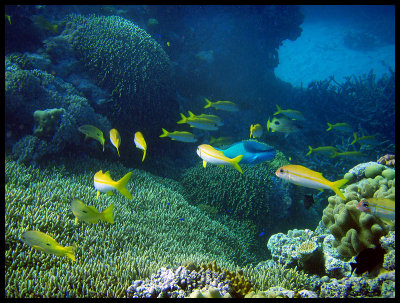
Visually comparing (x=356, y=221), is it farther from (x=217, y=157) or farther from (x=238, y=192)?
(x=238, y=192)

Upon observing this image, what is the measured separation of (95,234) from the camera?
125 inches

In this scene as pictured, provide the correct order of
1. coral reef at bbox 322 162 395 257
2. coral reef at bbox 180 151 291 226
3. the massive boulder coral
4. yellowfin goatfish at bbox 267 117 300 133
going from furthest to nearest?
the massive boulder coral
yellowfin goatfish at bbox 267 117 300 133
coral reef at bbox 180 151 291 226
coral reef at bbox 322 162 395 257

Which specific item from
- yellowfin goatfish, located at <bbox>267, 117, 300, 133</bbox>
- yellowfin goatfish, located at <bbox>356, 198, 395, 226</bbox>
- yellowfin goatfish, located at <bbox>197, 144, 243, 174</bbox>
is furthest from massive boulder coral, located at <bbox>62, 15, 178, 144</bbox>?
yellowfin goatfish, located at <bbox>356, 198, 395, 226</bbox>

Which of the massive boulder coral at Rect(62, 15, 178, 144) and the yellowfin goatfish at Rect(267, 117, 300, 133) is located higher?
the massive boulder coral at Rect(62, 15, 178, 144)

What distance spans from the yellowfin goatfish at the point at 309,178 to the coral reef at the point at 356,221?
1171 mm

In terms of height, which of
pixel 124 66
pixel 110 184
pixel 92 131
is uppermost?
pixel 124 66

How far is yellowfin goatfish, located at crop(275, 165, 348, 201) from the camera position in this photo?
242cm

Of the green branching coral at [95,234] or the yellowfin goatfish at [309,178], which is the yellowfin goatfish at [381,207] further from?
the green branching coral at [95,234]

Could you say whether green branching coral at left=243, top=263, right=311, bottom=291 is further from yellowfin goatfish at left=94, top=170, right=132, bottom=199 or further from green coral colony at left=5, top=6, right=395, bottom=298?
yellowfin goatfish at left=94, top=170, right=132, bottom=199

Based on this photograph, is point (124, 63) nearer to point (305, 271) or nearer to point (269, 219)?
point (269, 219)

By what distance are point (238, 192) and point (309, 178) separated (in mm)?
3307

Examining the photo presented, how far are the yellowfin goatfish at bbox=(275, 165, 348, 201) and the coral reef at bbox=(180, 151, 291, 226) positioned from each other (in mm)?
3114

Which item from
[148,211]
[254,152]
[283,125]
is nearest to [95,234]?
[148,211]
